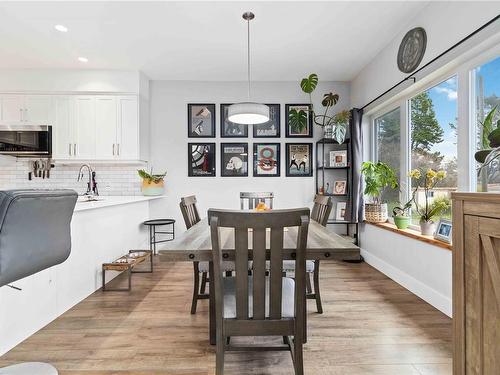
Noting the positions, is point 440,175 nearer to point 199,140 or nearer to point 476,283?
point 476,283

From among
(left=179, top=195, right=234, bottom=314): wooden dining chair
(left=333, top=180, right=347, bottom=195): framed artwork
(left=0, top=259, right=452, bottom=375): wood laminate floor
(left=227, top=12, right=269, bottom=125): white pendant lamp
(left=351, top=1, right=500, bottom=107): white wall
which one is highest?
(left=351, top=1, right=500, bottom=107): white wall

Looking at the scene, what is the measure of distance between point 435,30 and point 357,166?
5.76ft

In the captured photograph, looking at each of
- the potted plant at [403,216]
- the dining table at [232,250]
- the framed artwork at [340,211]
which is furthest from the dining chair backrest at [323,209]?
the framed artwork at [340,211]

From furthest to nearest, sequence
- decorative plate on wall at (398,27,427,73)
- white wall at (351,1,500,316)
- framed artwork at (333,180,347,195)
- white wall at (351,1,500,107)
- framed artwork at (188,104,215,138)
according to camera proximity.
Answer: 1. framed artwork at (188,104,215,138)
2. framed artwork at (333,180,347,195)
3. decorative plate on wall at (398,27,427,73)
4. white wall at (351,1,500,316)
5. white wall at (351,1,500,107)

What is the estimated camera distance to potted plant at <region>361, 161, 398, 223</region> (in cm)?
323

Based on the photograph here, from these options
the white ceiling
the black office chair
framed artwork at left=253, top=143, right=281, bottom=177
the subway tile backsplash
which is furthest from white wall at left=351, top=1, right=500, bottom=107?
the subway tile backsplash

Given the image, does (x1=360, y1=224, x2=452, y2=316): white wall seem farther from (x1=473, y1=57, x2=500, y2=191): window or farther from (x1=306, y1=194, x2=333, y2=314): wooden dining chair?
(x1=306, y1=194, x2=333, y2=314): wooden dining chair

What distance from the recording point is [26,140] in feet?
12.3

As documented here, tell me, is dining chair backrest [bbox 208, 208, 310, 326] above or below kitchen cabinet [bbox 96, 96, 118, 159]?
below

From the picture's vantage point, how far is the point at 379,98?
338 cm

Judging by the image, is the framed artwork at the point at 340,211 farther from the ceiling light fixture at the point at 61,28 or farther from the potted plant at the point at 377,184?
the ceiling light fixture at the point at 61,28

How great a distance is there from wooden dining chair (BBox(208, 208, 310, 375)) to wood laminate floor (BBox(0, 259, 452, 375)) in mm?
417

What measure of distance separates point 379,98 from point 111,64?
353 cm

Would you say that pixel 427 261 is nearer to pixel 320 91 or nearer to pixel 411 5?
pixel 411 5
